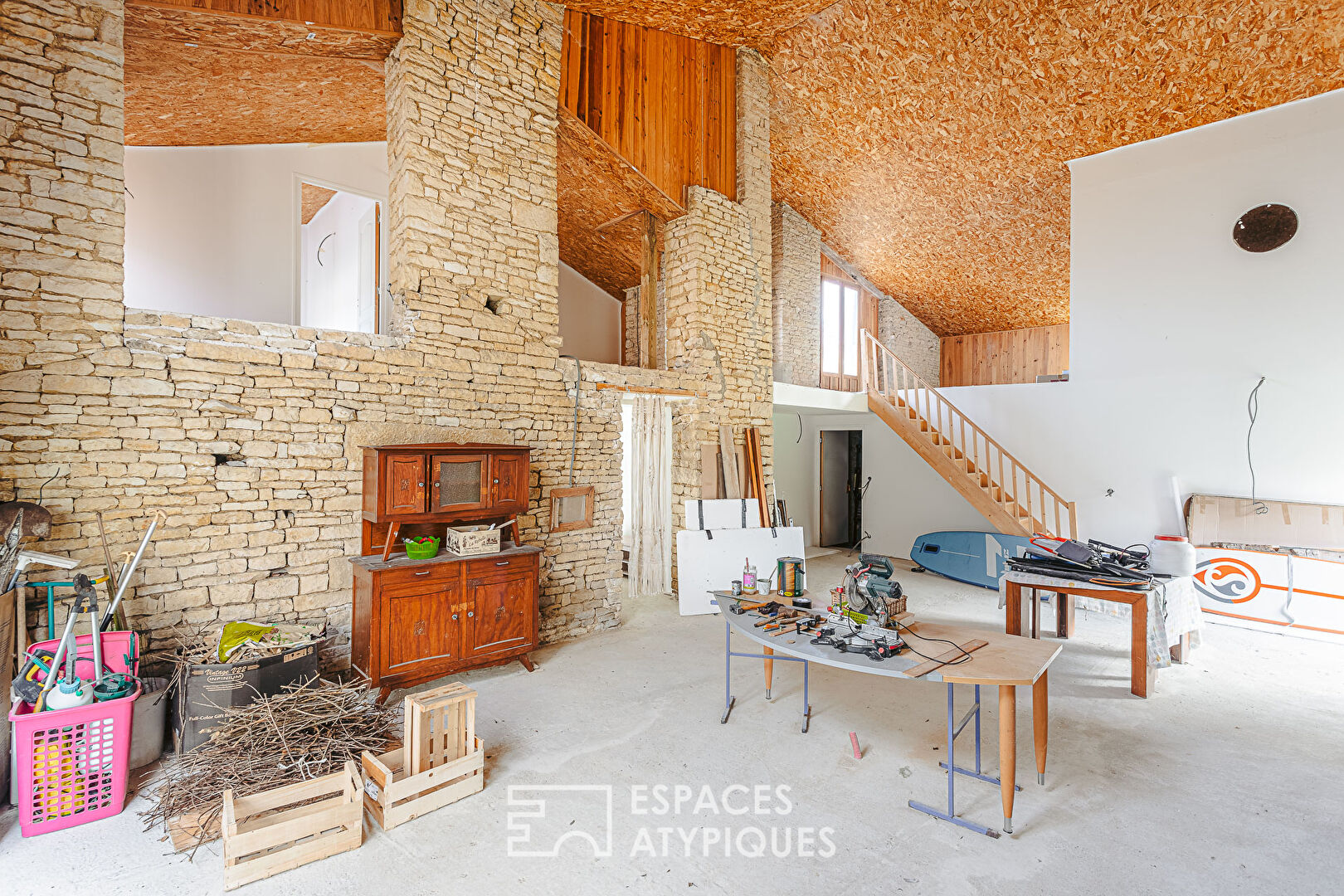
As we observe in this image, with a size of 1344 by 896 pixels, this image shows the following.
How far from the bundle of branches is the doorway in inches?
328

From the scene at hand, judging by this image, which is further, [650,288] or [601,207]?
[601,207]

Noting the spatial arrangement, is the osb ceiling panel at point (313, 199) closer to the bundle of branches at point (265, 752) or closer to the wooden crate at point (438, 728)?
the bundle of branches at point (265, 752)

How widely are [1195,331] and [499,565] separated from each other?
299 inches

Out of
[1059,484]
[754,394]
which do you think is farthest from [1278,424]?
[754,394]

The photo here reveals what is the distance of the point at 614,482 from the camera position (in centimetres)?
613

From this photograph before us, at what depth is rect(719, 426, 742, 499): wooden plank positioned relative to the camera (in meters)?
6.96

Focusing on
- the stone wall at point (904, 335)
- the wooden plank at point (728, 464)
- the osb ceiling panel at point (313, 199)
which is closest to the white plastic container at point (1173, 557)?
the wooden plank at point (728, 464)

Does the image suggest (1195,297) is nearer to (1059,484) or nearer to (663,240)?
(1059,484)

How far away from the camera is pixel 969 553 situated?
7.96 meters

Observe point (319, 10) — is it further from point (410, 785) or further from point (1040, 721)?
point (1040, 721)

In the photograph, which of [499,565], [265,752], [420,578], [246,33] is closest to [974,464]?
[499,565]

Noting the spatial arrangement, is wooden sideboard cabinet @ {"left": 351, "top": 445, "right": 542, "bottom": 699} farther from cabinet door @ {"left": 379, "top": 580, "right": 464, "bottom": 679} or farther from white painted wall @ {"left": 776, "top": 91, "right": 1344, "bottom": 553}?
white painted wall @ {"left": 776, "top": 91, "right": 1344, "bottom": 553}

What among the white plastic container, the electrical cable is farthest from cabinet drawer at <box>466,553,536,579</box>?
the electrical cable

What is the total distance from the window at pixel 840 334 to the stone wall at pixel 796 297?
328 mm
